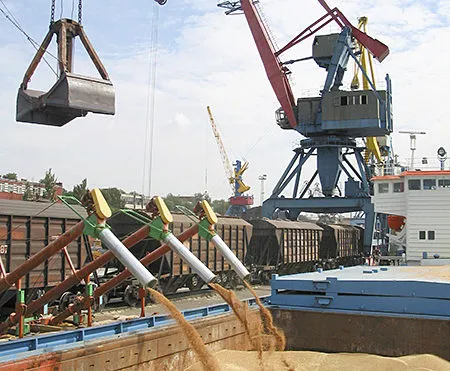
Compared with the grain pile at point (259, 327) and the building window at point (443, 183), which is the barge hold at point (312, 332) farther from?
the building window at point (443, 183)

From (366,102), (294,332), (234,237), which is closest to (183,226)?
(234,237)

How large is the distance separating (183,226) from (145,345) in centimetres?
1144

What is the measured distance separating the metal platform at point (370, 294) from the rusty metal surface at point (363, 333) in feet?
0.61

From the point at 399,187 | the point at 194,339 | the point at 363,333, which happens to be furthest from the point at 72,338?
the point at 399,187

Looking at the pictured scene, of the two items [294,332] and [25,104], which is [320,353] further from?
[25,104]

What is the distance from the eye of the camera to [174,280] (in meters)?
21.8

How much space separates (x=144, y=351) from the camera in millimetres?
9836

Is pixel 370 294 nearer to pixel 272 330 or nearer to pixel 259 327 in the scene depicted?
pixel 272 330

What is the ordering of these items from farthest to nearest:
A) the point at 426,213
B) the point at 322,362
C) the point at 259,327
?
the point at 426,213
the point at 259,327
the point at 322,362

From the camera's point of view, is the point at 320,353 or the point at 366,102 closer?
the point at 320,353

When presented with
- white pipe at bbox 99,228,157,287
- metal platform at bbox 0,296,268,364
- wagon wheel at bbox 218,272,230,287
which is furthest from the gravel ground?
white pipe at bbox 99,228,157,287

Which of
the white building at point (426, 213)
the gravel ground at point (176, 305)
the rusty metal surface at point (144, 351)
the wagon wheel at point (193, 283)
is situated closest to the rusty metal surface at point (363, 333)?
the rusty metal surface at point (144, 351)

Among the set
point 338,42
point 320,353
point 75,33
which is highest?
point 338,42

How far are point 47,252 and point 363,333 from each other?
7.33 metres
